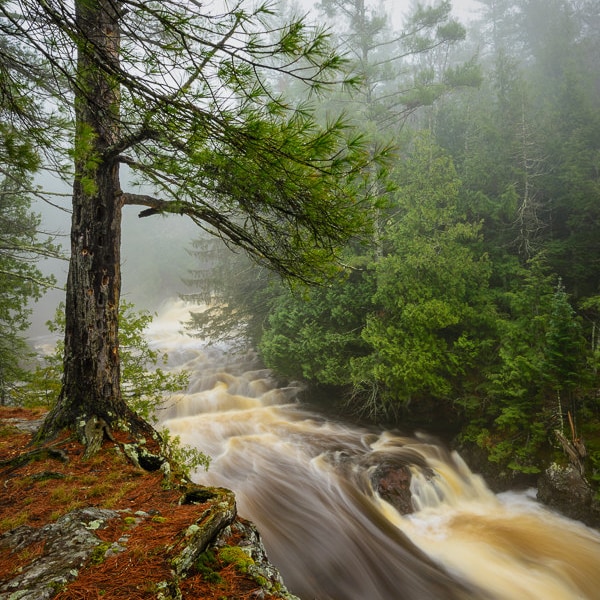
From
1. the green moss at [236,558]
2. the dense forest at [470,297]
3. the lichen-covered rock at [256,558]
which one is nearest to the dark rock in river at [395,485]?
the dense forest at [470,297]

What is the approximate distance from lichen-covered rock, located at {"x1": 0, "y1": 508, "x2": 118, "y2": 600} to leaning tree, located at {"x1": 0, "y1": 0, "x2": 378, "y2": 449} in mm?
1452

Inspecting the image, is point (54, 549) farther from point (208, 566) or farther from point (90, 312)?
point (90, 312)

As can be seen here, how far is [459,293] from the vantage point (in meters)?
9.50

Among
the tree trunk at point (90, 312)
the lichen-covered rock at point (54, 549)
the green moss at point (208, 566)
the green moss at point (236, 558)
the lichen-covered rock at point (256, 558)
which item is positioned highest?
the tree trunk at point (90, 312)

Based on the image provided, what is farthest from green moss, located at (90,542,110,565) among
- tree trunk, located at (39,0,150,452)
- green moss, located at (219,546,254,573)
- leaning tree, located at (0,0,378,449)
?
tree trunk, located at (39,0,150,452)

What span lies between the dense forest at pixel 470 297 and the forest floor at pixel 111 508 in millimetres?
3394

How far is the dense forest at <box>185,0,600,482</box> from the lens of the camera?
8039 millimetres

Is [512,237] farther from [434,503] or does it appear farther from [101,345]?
[101,345]

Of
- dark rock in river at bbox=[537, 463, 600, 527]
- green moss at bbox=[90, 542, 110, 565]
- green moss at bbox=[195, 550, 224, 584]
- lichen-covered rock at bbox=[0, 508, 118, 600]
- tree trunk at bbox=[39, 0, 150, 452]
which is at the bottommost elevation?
dark rock in river at bbox=[537, 463, 600, 527]

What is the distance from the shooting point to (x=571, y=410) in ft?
25.2

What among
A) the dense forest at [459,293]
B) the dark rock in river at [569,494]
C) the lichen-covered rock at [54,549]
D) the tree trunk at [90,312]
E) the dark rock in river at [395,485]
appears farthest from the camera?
the dense forest at [459,293]

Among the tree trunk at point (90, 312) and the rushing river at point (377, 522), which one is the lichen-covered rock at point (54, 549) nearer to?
the tree trunk at point (90, 312)

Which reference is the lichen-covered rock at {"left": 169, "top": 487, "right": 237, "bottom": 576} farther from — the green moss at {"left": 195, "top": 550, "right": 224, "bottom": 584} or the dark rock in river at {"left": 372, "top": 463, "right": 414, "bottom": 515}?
the dark rock in river at {"left": 372, "top": 463, "right": 414, "bottom": 515}

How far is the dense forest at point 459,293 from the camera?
7.98m
